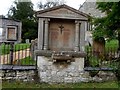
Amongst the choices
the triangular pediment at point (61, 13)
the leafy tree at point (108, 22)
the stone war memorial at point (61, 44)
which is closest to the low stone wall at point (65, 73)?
the stone war memorial at point (61, 44)

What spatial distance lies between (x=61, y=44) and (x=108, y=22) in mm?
2682

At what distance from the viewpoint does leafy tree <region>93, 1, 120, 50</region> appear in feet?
34.1

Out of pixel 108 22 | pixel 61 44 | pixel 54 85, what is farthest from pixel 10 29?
pixel 54 85

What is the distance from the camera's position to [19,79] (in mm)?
7984

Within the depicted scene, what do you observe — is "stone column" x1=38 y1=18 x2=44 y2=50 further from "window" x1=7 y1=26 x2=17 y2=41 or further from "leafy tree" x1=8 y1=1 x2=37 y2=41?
"leafy tree" x1=8 y1=1 x2=37 y2=41

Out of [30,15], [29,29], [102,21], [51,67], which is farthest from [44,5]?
[51,67]

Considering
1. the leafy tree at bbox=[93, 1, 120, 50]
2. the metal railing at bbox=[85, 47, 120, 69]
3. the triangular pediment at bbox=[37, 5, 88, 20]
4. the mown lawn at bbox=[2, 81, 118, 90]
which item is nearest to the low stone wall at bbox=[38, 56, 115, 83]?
the mown lawn at bbox=[2, 81, 118, 90]

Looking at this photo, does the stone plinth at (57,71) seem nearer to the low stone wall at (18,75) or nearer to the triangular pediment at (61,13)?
the low stone wall at (18,75)

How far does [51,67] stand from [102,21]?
13.7 ft

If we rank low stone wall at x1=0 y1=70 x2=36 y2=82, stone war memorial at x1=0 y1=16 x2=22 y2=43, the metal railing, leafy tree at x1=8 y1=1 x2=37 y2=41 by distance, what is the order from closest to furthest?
1. low stone wall at x1=0 y1=70 x2=36 y2=82
2. the metal railing
3. stone war memorial at x1=0 y1=16 x2=22 y2=43
4. leafy tree at x1=8 y1=1 x2=37 y2=41

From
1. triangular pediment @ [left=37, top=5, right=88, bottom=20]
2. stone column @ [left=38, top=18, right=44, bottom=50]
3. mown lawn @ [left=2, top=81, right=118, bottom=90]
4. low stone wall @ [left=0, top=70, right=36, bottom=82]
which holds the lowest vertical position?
mown lawn @ [left=2, top=81, right=118, bottom=90]

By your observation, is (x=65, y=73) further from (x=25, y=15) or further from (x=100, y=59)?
(x=25, y=15)

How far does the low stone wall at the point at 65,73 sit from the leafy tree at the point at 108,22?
3010mm

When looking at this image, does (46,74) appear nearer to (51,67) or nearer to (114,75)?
(51,67)
